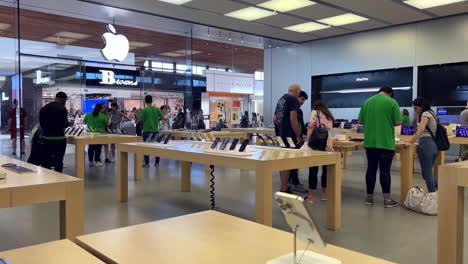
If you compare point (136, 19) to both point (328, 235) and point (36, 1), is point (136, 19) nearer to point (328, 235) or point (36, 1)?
point (36, 1)

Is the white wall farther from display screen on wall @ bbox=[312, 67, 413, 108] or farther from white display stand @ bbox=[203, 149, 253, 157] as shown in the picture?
white display stand @ bbox=[203, 149, 253, 157]

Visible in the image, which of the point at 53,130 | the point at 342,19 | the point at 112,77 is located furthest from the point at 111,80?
the point at 342,19

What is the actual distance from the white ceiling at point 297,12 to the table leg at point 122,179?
4.24 metres

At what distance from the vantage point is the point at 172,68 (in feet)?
39.4

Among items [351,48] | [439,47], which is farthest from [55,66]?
[439,47]

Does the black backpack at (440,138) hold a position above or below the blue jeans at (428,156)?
above

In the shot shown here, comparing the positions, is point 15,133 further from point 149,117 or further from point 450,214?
point 450,214

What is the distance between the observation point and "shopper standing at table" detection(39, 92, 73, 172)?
563 cm

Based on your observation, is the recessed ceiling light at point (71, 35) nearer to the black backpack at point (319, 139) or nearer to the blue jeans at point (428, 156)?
the black backpack at point (319, 139)

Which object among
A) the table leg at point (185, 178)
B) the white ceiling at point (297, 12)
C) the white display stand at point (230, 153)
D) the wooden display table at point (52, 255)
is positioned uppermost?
the white ceiling at point (297, 12)

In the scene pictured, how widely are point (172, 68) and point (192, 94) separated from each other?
39.3 inches

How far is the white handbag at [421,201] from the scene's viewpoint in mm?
4270

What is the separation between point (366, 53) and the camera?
35.8ft

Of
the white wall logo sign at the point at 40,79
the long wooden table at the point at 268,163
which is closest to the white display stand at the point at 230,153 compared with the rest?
the long wooden table at the point at 268,163
